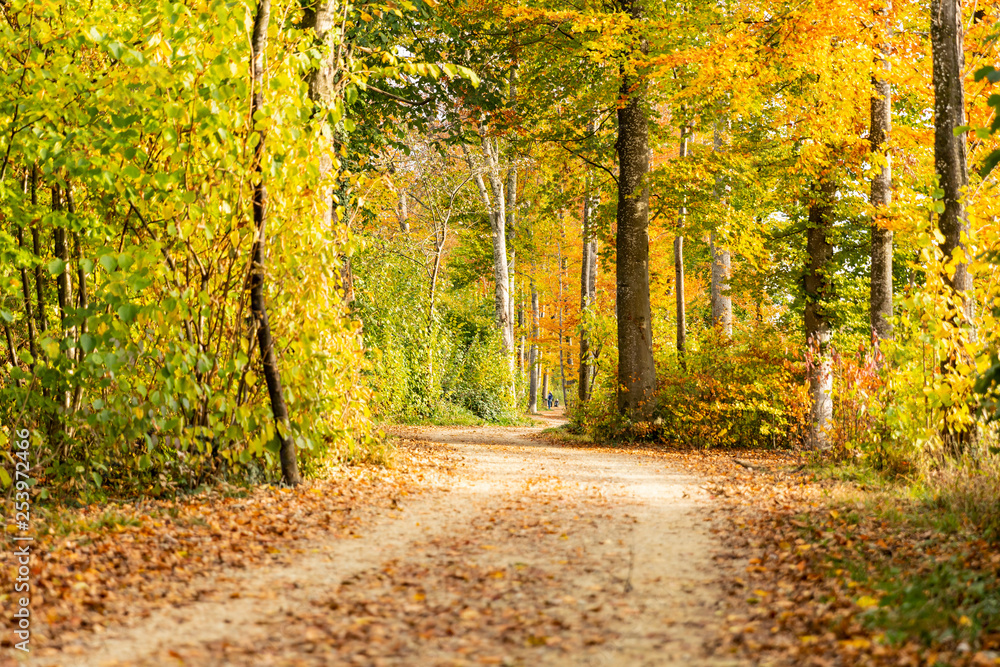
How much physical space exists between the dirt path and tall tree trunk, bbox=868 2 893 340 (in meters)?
5.00

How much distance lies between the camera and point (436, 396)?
21.2m

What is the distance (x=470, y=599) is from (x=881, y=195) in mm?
9048

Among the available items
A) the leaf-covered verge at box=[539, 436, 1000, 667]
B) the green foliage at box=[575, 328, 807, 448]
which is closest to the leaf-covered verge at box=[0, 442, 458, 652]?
the leaf-covered verge at box=[539, 436, 1000, 667]

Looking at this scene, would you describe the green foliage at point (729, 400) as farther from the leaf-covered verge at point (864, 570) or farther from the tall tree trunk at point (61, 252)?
the tall tree trunk at point (61, 252)

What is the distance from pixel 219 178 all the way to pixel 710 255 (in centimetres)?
1651

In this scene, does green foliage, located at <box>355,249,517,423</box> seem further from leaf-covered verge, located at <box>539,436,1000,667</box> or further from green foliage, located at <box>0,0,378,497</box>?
leaf-covered verge, located at <box>539,436,1000,667</box>

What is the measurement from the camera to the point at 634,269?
14312mm

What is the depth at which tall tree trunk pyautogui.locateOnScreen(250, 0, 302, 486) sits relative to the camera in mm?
6984

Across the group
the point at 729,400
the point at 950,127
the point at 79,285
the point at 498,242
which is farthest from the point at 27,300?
the point at 498,242

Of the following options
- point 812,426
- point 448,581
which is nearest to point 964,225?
point 812,426

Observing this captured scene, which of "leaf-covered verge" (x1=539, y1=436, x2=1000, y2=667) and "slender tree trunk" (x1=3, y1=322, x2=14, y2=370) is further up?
"slender tree trunk" (x1=3, y1=322, x2=14, y2=370)

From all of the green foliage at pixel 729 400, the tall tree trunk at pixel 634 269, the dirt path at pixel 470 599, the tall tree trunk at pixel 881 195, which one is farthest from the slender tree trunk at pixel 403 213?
the dirt path at pixel 470 599

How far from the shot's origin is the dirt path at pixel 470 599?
370 centimetres

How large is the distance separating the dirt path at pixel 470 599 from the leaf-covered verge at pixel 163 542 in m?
0.20
